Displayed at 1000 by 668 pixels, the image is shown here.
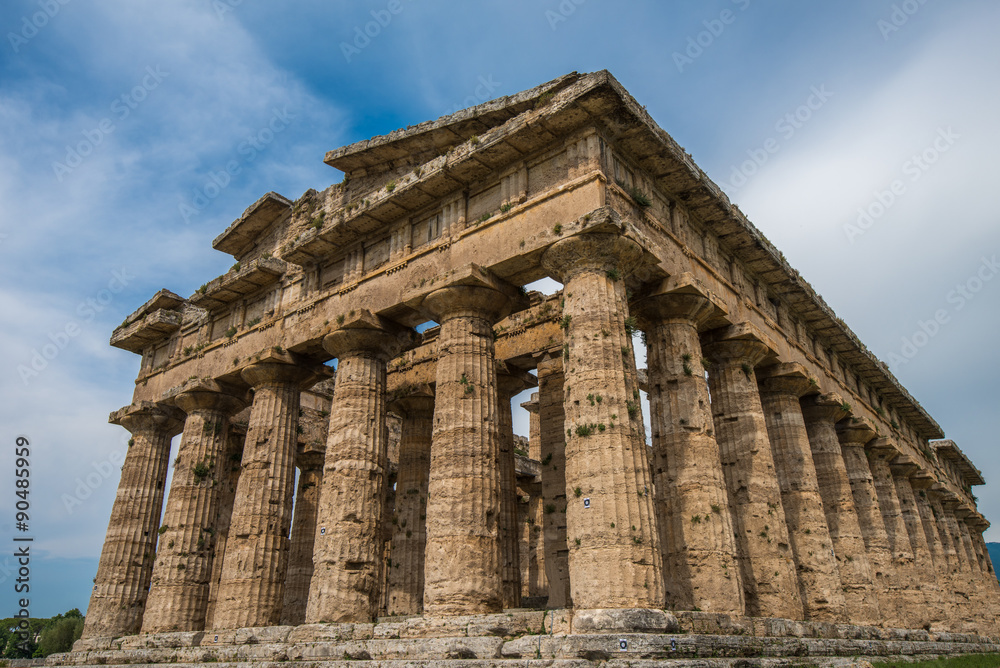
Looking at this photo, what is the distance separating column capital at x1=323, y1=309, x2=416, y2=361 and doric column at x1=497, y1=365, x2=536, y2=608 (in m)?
4.22

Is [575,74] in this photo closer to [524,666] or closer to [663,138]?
[663,138]

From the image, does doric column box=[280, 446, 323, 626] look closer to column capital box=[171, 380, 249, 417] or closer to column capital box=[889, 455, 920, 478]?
column capital box=[171, 380, 249, 417]

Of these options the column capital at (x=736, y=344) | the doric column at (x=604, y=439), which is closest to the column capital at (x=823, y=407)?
the column capital at (x=736, y=344)

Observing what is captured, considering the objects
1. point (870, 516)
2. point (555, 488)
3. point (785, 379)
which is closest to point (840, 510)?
point (870, 516)

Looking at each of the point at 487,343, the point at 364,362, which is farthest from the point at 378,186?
the point at 487,343

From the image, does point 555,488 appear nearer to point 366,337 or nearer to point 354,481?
point 354,481

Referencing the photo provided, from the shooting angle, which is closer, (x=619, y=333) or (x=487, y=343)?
(x=619, y=333)

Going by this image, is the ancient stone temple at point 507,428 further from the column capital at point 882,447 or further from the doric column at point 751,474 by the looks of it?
the column capital at point 882,447

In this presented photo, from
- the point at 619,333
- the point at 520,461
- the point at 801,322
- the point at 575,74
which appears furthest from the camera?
the point at 520,461

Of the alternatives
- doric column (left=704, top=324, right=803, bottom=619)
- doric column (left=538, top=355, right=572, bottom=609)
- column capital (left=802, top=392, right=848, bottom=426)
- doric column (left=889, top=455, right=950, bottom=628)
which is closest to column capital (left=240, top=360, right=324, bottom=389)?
doric column (left=538, top=355, right=572, bottom=609)

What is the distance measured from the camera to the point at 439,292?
15.3 metres

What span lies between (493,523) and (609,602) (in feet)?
11.2

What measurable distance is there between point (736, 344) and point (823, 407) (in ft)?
20.8

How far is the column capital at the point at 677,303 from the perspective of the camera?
50.2ft
